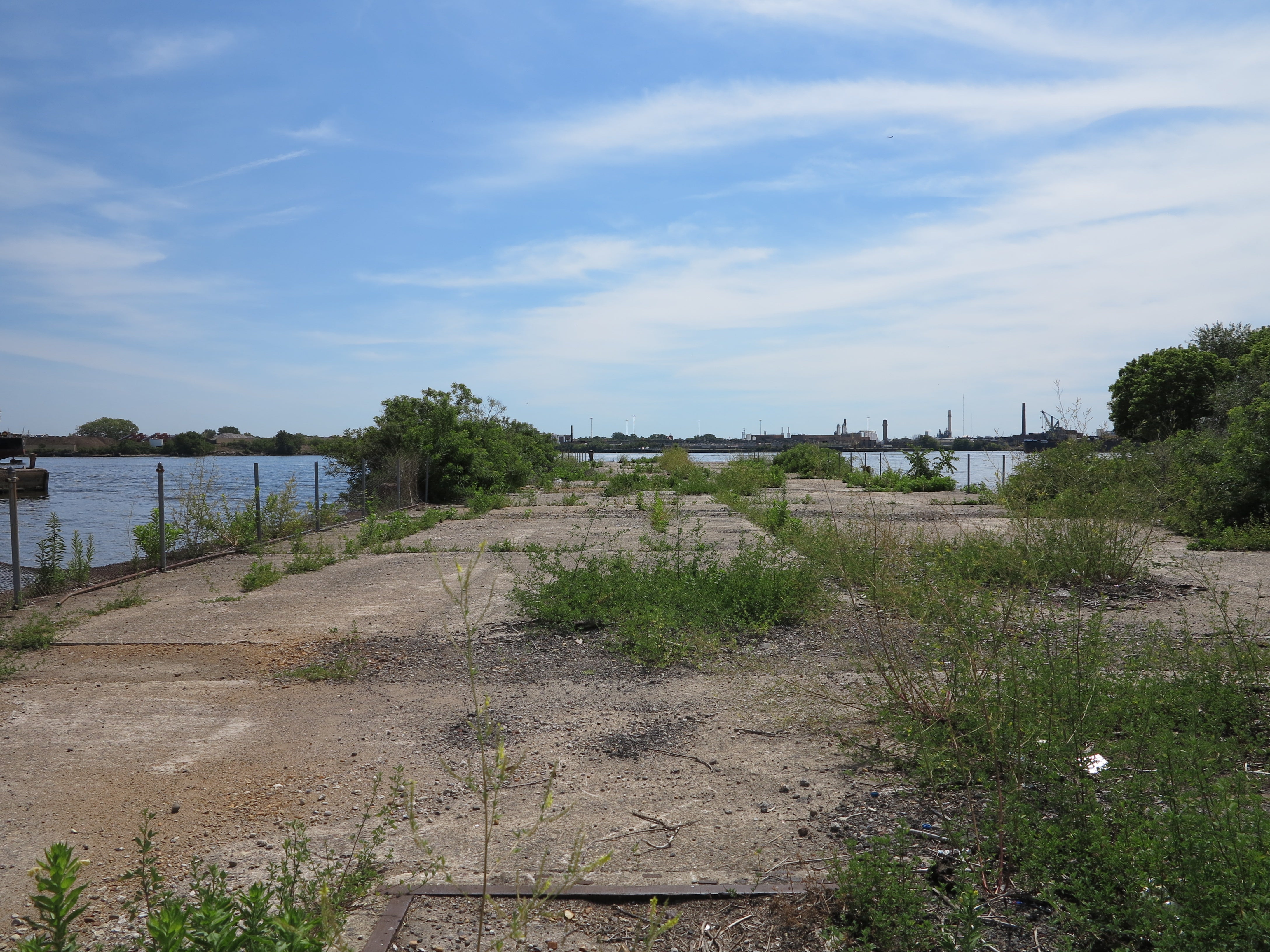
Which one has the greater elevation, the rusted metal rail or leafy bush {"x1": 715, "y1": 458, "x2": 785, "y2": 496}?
leafy bush {"x1": 715, "y1": 458, "x2": 785, "y2": 496}

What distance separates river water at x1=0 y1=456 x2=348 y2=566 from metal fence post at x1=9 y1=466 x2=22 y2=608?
82 cm

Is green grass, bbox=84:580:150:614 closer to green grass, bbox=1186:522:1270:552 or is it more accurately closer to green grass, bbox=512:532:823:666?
green grass, bbox=512:532:823:666

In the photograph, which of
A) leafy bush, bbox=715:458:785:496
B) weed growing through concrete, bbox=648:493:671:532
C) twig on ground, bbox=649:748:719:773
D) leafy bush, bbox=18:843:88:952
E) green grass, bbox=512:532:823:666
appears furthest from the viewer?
leafy bush, bbox=715:458:785:496

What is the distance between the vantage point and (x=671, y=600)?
7.23 m

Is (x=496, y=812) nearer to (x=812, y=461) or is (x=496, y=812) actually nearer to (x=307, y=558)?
(x=307, y=558)

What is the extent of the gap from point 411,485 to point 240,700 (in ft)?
55.9

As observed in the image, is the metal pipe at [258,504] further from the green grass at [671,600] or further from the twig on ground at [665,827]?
the twig on ground at [665,827]

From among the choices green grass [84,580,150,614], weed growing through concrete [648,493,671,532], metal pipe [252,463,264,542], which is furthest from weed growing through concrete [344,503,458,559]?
weed growing through concrete [648,493,671,532]

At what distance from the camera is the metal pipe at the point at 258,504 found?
1256 cm

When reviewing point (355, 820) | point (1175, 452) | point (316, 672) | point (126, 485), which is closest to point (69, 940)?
point (355, 820)

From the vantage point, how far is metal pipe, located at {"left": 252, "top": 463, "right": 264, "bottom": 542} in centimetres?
1256

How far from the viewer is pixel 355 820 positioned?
3.49m

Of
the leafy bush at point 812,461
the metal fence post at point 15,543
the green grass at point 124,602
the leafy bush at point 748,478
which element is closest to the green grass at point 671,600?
the green grass at point 124,602

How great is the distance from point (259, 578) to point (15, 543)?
7.81 feet
